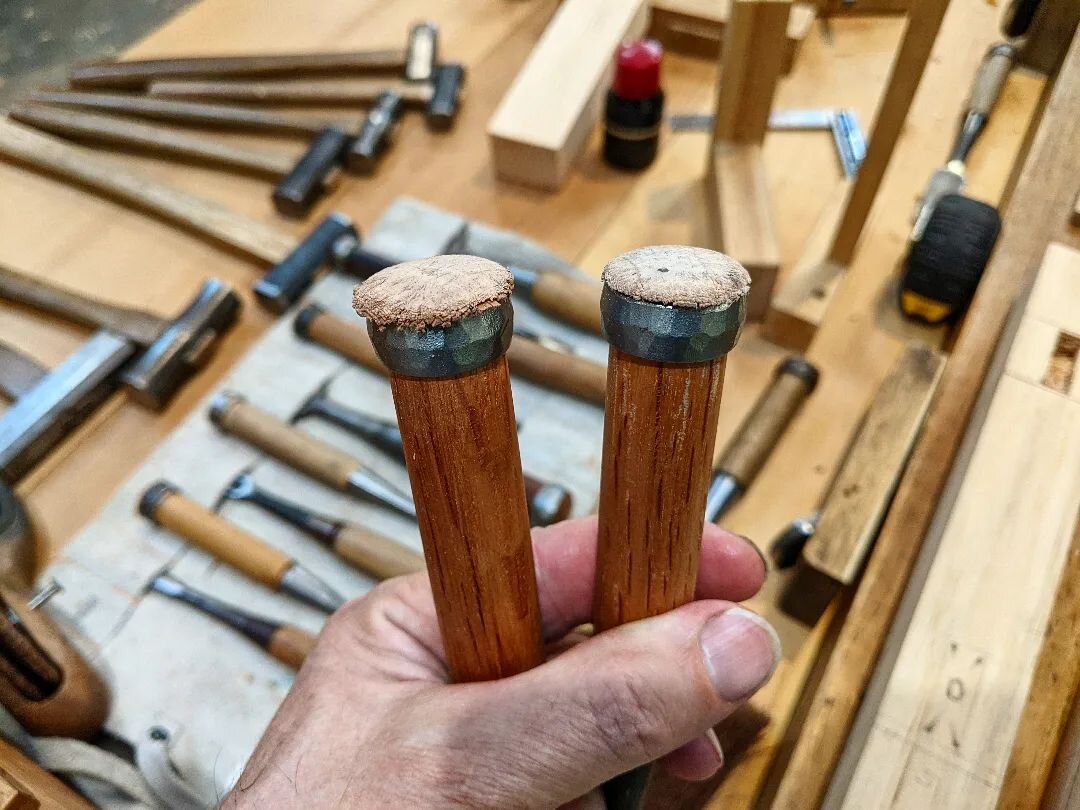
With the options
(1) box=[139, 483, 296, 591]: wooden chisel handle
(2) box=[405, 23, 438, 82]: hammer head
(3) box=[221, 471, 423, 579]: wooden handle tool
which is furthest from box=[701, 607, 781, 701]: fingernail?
(2) box=[405, 23, 438, 82]: hammer head

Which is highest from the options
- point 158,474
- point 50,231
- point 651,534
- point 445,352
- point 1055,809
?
point 445,352

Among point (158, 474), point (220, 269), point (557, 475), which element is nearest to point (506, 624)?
point (557, 475)

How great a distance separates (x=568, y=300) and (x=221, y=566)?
582mm

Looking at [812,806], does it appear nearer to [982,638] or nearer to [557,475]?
[982,638]

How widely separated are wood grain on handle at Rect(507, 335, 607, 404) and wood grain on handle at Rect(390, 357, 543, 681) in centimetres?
50

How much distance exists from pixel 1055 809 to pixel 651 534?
1.21ft

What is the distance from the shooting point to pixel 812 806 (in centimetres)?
60

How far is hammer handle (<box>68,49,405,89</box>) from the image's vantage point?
4.72 feet

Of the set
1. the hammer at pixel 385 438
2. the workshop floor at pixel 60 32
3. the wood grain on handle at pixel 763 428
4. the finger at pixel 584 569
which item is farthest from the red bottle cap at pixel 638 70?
the workshop floor at pixel 60 32

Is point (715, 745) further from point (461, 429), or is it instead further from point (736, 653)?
point (461, 429)

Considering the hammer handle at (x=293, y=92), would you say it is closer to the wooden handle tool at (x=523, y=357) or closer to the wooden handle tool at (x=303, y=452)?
the wooden handle tool at (x=523, y=357)

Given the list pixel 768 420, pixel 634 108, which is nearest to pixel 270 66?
pixel 634 108

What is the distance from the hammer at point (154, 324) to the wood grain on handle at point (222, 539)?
0.20 meters

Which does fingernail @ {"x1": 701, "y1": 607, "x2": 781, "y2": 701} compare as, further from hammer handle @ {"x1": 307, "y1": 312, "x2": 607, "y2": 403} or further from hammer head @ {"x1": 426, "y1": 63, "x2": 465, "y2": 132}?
hammer head @ {"x1": 426, "y1": 63, "x2": 465, "y2": 132}
